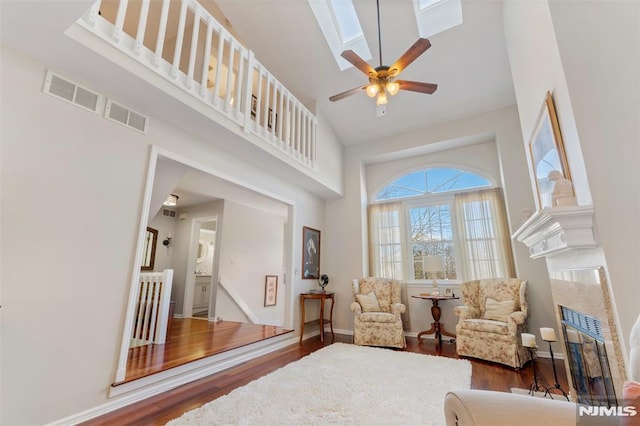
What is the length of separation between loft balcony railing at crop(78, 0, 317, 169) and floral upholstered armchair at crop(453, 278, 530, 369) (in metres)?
3.30

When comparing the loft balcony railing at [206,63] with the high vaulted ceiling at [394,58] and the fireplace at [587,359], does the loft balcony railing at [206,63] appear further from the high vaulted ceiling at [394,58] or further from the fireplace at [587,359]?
the fireplace at [587,359]

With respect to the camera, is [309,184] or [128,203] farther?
[309,184]

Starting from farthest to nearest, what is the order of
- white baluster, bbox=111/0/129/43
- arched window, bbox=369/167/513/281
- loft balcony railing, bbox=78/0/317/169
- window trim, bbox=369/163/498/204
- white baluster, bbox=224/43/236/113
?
window trim, bbox=369/163/498/204 < arched window, bbox=369/167/513/281 < white baluster, bbox=224/43/236/113 < loft balcony railing, bbox=78/0/317/169 < white baluster, bbox=111/0/129/43

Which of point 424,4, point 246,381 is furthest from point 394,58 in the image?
point 246,381

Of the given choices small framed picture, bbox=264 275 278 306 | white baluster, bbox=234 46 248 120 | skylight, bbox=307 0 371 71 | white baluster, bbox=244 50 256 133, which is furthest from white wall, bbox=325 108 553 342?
white baluster, bbox=234 46 248 120

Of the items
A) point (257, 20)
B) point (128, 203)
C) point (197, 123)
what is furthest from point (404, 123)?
point (128, 203)

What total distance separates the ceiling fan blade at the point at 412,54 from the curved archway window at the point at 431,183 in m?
2.98

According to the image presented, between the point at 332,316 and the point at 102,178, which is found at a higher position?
the point at 102,178

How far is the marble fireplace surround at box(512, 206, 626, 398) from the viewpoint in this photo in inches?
60.6

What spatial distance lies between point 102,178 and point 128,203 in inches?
11.2

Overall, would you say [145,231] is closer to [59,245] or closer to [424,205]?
[59,245]

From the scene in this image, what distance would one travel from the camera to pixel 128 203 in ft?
8.15

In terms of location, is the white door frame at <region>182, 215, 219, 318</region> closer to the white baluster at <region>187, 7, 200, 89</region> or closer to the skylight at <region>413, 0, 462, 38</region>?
the white baluster at <region>187, 7, 200, 89</region>

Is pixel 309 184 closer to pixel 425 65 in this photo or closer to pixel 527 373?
pixel 425 65
